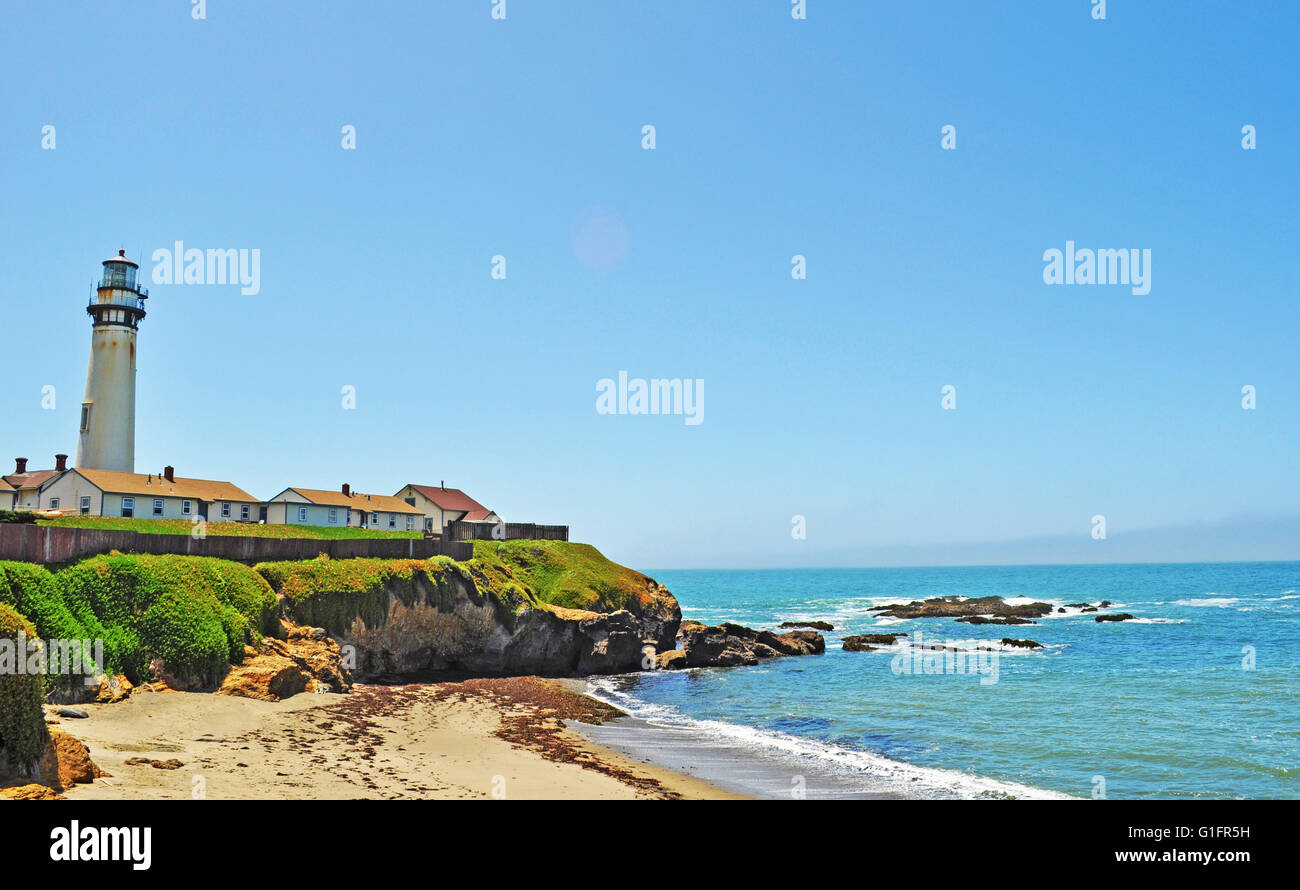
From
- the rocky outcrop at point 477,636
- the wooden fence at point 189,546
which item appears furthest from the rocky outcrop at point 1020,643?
the wooden fence at point 189,546

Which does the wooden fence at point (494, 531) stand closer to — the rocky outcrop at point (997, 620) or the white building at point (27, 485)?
the white building at point (27, 485)

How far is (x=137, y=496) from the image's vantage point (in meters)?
56.1

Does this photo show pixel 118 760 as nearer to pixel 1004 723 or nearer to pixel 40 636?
pixel 40 636

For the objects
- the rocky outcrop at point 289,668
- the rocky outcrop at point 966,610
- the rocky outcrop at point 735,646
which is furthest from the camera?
the rocky outcrop at point 966,610

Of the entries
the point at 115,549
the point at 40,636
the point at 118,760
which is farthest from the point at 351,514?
the point at 118,760

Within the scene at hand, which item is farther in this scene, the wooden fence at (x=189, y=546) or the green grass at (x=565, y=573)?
the green grass at (x=565, y=573)

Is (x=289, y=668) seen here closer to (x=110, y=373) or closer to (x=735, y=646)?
(x=735, y=646)

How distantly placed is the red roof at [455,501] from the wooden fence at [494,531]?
20612mm

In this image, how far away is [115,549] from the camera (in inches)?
1046

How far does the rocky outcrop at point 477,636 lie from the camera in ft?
123

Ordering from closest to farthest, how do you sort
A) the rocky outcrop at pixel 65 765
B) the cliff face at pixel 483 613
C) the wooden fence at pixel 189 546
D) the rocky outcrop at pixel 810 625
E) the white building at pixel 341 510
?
the rocky outcrop at pixel 65 765 < the wooden fence at pixel 189 546 < the cliff face at pixel 483 613 < the white building at pixel 341 510 < the rocky outcrop at pixel 810 625

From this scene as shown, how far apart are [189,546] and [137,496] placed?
105 ft

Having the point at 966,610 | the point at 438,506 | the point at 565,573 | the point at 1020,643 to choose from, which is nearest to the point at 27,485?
the point at 438,506

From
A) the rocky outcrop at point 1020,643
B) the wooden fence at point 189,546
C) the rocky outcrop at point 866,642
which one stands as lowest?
the rocky outcrop at point 866,642
